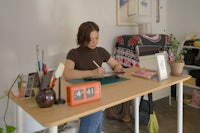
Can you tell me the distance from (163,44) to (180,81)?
150 centimetres

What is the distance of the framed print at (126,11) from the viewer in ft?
10.1

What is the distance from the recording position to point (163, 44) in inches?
122

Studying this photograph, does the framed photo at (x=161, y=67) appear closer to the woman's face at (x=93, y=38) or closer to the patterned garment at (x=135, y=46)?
the woman's face at (x=93, y=38)

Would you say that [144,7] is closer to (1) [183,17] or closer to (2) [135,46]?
(1) [183,17]

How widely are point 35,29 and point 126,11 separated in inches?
55.9

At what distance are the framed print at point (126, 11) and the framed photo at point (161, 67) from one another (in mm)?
1520

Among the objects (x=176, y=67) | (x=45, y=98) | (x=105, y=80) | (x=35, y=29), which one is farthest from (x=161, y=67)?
(x=35, y=29)

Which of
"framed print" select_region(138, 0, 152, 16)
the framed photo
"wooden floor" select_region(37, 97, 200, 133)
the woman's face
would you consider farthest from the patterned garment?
the framed photo

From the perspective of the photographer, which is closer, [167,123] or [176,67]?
[176,67]

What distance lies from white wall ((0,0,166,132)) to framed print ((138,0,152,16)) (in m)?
0.76

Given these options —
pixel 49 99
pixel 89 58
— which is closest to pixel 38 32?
pixel 89 58

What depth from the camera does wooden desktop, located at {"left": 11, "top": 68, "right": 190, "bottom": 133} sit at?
1021 mm

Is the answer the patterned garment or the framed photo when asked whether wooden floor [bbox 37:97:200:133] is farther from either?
the framed photo

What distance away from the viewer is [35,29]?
7.68ft
